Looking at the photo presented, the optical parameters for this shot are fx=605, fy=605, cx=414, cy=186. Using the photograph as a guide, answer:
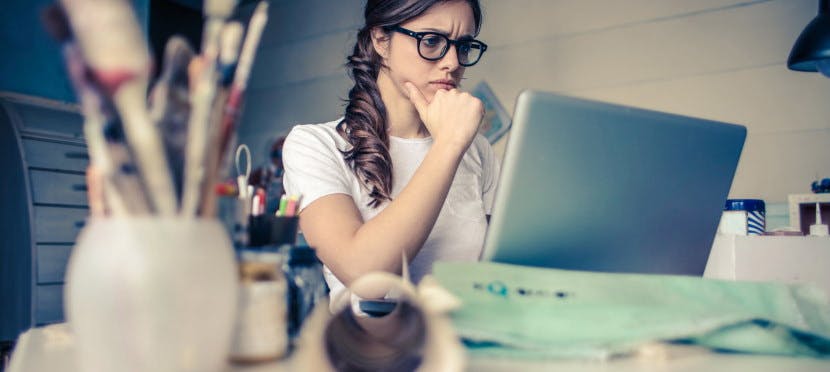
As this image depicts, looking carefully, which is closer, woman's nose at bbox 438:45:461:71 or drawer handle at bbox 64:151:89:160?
woman's nose at bbox 438:45:461:71

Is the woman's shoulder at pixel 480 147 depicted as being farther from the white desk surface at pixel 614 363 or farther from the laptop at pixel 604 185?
the white desk surface at pixel 614 363

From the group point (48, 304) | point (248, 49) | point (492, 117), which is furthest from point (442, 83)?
Answer: point (492, 117)

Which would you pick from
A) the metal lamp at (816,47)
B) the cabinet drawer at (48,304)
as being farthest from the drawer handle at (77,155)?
the metal lamp at (816,47)

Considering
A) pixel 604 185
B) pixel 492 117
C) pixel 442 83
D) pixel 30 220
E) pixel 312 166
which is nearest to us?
pixel 604 185

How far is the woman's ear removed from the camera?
4.87 feet

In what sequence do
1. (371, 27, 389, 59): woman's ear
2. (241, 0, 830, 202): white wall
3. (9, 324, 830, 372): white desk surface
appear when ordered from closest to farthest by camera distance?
(9, 324, 830, 372): white desk surface < (371, 27, 389, 59): woman's ear < (241, 0, 830, 202): white wall

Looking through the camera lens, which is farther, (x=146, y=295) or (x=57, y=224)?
(x=57, y=224)

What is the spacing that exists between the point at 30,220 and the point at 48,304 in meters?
0.31

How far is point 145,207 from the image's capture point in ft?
1.39

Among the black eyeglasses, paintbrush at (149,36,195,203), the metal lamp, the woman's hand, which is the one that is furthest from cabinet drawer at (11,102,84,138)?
the metal lamp

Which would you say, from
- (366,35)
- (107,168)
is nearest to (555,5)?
(366,35)

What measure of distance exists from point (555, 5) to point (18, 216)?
253 centimetres

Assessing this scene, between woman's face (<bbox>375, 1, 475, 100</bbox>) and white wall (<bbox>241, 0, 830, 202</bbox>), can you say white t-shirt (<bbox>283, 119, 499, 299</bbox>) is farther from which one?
white wall (<bbox>241, 0, 830, 202</bbox>)

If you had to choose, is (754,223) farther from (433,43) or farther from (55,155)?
(55,155)
